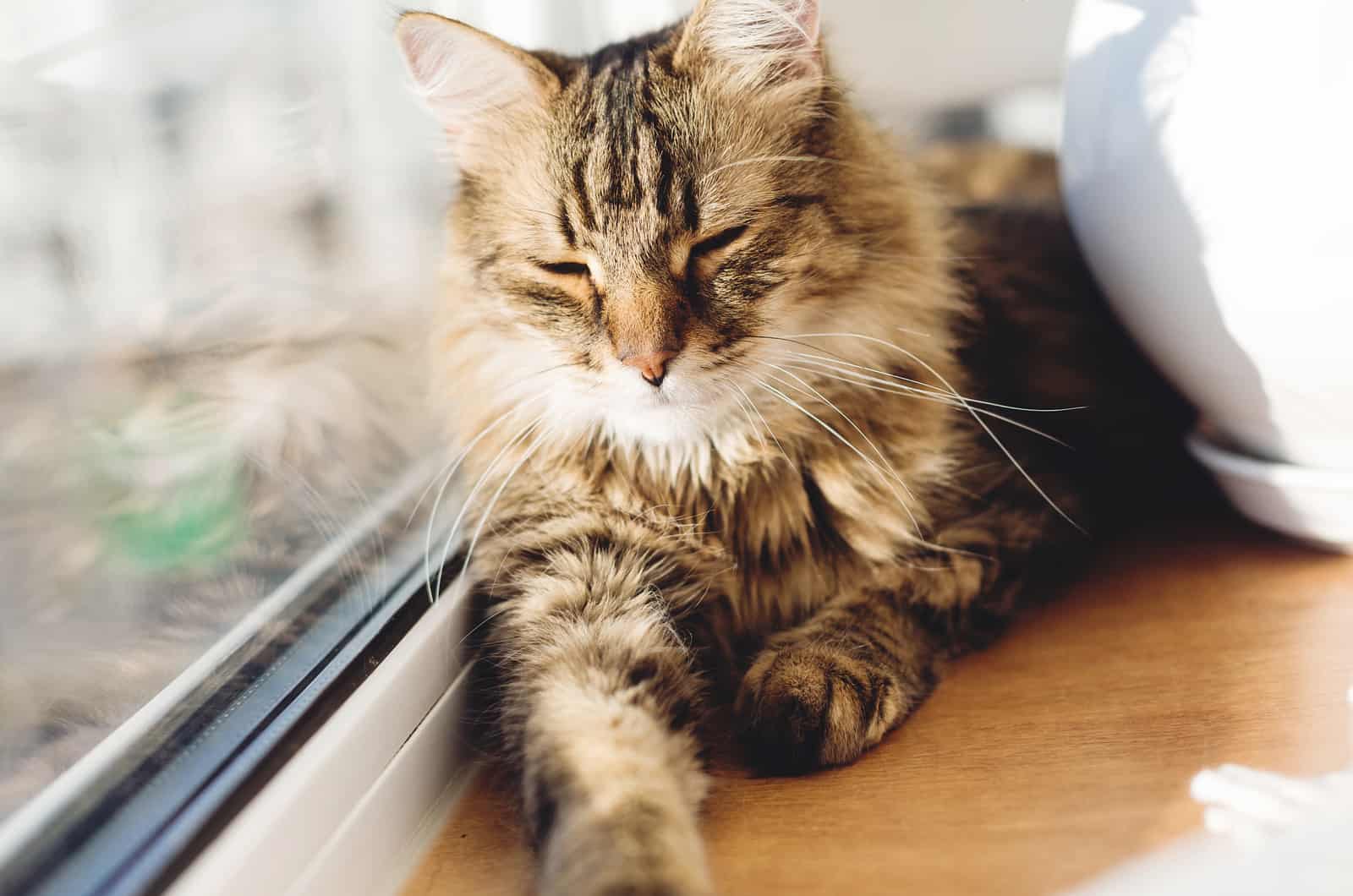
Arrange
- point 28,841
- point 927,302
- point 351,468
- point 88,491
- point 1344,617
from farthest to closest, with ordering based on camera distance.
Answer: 1. point 351,468
2. point 927,302
3. point 1344,617
4. point 88,491
5. point 28,841

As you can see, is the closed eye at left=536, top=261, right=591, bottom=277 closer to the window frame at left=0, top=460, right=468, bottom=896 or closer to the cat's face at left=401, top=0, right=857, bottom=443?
the cat's face at left=401, top=0, right=857, bottom=443

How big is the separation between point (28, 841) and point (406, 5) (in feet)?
2.95

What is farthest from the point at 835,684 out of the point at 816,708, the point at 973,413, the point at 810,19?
the point at 810,19

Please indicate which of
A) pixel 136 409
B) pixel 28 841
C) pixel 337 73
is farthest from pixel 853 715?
pixel 337 73

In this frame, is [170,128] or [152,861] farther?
[170,128]

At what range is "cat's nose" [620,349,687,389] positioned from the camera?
0.97 metres

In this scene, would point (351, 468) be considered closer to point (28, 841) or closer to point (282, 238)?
point (282, 238)

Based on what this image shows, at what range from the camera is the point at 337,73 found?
136 centimetres

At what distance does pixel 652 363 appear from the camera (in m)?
0.97

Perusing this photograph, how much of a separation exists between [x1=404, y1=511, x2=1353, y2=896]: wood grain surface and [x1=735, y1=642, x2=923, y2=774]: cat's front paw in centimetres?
2

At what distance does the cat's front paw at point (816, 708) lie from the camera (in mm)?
908

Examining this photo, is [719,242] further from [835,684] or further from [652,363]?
[835,684]

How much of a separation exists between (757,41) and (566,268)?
338 millimetres

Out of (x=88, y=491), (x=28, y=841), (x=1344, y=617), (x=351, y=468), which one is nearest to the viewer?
(x=28, y=841)
